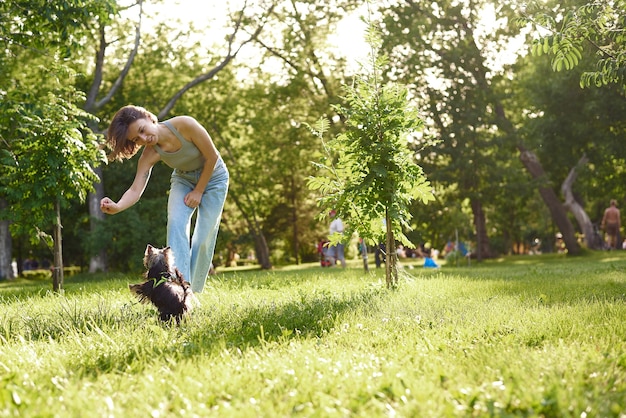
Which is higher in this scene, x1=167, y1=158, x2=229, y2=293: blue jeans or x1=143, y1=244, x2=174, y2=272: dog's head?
x1=167, y1=158, x2=229, y2=293: blue jeans

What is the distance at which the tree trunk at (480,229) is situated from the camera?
75.4 feet

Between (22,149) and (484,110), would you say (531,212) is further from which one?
(22,149)

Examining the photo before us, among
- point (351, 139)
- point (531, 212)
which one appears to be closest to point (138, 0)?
point (351, 139)

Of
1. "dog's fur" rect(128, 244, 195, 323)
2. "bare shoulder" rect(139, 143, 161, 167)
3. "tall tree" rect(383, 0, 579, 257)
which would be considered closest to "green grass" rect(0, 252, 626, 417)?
"dog's fur" rect(128, 244, 195, 323)

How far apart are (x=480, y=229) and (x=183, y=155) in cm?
1920

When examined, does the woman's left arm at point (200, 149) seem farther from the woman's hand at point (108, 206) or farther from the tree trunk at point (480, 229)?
the tree trunk at point (480, 229)

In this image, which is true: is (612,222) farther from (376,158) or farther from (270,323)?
(270,323)

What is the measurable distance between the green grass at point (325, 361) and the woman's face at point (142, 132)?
4.84ft

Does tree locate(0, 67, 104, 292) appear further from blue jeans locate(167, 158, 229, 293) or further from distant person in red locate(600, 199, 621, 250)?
distant person in red locate(600, 199, 621, 250)

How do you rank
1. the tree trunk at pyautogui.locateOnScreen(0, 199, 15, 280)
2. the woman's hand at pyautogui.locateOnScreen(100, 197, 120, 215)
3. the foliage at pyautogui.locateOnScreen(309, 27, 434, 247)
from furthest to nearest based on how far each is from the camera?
the tree trunk at pyautogui.locateOnScreen(0, 199, 15, 280) → the foliage at pyautogui.locateOnScreen(309, 27, 434, 247) → the woman's hand at pyautogui.locateOnScreen(100, 197, 120, 215)

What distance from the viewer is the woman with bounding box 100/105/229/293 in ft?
17.9

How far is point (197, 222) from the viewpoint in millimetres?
6066

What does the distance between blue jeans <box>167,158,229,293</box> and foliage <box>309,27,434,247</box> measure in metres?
1.61

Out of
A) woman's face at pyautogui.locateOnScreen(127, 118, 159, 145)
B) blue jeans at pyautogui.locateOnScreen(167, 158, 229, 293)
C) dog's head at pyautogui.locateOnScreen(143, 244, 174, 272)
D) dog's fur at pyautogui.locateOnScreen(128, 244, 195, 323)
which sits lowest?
dog's fur at pyautogui.locateOnScreen(128, 244, 195, 323)
